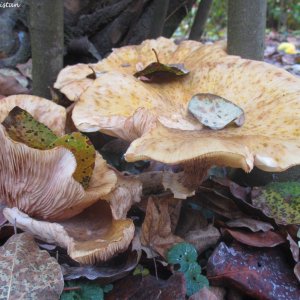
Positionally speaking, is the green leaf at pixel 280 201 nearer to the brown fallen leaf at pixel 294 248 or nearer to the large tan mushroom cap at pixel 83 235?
the brown fallen leaf at pixel 294 248

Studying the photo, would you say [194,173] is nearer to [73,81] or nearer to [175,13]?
[73,81]

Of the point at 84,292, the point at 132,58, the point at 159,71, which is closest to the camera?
the point at 84,292

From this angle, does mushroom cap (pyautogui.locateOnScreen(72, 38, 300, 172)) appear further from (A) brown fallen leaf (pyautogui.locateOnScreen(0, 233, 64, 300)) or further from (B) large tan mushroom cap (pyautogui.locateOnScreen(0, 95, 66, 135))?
(A) brown fallen leaf (pyautogui.locateOnScreen(0, 233, 64, 300))

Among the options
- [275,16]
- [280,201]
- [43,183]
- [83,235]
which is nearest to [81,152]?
[43,183]

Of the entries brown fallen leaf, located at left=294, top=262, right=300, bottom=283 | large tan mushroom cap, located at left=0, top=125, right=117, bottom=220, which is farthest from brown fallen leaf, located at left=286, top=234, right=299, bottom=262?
large tan mushroom cap, located at left=0, top=125, right=117, bottom=220

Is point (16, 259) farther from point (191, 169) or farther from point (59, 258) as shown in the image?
point (191, 169)

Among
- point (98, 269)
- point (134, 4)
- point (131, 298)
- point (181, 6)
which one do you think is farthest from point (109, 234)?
point (181, 6)
